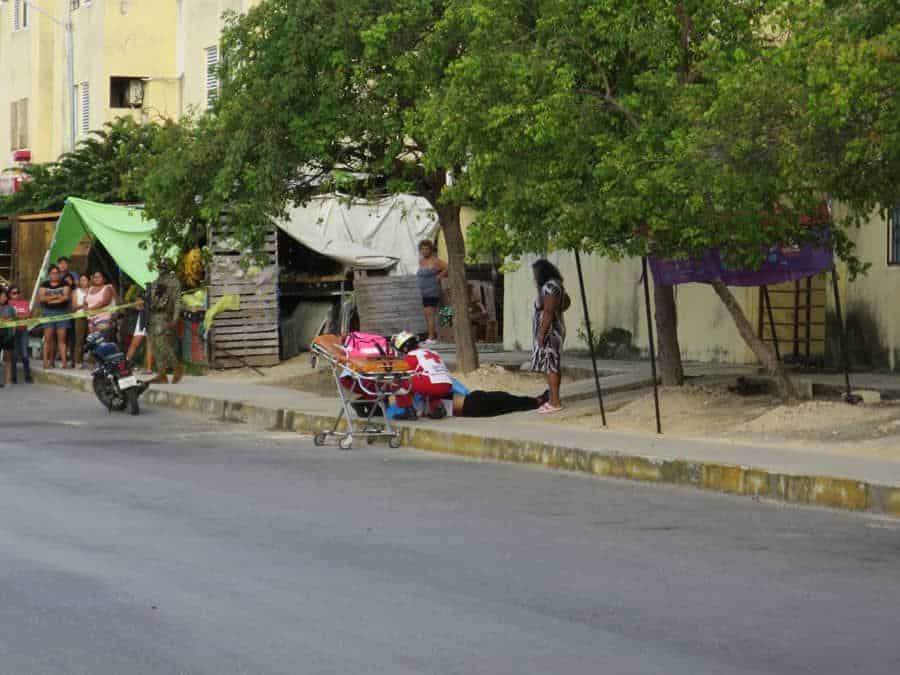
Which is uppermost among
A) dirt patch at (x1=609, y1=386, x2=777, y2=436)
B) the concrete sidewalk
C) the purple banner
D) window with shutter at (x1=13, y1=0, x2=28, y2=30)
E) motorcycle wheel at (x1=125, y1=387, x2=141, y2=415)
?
window with shutter at (x1=13, y1=0, x2=28, y2=30)

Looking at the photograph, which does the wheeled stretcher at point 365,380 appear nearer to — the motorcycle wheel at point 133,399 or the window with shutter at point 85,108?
the motorcycle wheel at point 133,399

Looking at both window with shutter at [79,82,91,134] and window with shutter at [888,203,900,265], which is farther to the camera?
window with shutter at [79,82,91,134]

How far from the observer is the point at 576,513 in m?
12.7

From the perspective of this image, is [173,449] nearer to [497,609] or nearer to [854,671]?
[497,609]

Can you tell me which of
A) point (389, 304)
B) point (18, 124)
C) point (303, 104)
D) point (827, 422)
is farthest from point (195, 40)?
point (827, 422)

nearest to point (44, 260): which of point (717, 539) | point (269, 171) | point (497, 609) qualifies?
point (269, 171)

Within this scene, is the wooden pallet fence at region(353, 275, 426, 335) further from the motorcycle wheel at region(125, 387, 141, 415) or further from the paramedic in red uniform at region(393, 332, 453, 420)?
the paramedic in red uniform at region(393, 332, 453, 420)

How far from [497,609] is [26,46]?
48231mm

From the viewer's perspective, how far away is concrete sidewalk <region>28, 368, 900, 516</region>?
44.2 ft

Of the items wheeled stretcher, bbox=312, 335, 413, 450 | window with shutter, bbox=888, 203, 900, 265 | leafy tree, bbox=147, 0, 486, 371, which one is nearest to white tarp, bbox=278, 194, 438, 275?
leafy tree, bbox=147, 0, 486, 371

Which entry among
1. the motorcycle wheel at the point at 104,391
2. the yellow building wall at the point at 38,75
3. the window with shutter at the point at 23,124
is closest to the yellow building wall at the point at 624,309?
the motorcycle wheel at the point at 104,391

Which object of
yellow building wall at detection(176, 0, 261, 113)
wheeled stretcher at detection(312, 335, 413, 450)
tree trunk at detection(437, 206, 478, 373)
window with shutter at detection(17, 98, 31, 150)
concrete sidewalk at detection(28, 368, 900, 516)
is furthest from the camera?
window with shutter at detection(17, 98, 31, 150)

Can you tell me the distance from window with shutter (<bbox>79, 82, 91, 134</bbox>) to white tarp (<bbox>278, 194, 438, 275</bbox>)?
18.5 m

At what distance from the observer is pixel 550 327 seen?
788 inches
